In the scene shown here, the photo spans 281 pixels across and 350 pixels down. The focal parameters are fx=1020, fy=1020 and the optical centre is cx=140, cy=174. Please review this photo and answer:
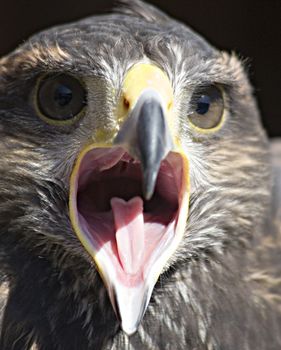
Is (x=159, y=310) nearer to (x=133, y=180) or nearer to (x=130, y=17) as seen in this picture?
(x=133, y=180)

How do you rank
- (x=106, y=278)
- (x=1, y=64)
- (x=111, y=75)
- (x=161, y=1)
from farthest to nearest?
A: (x=161, y=1) → (x=1, y=64) → (x=111, y=75) → (x=106, y=278)

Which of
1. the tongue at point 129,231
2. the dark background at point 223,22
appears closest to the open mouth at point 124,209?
the tongue at point 129,231

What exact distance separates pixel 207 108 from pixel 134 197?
0.27 meters

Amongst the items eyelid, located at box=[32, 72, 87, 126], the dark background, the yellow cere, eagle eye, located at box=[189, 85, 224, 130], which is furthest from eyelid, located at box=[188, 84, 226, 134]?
the dark background

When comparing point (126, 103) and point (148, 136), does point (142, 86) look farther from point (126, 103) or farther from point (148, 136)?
point (148, 136)

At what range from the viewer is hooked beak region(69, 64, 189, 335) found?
2.00 m

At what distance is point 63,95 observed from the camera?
2254mm

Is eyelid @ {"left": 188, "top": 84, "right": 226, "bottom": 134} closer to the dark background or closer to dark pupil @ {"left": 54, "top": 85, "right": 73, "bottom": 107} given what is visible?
dark pupil @ {"left": 54, "top": 85, "right": 73, "bottom": 107}

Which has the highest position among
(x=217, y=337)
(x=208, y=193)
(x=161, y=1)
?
(x=161, y=1)

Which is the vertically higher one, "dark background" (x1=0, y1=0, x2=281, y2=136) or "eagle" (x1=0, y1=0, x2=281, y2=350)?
"dark background" (x1=0, y1=0, x2=281, y2=136)

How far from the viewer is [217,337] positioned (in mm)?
2346

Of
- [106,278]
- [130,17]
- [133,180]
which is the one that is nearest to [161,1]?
[130,17]

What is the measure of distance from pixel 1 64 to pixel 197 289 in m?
0.69

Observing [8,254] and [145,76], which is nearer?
[145,76]
